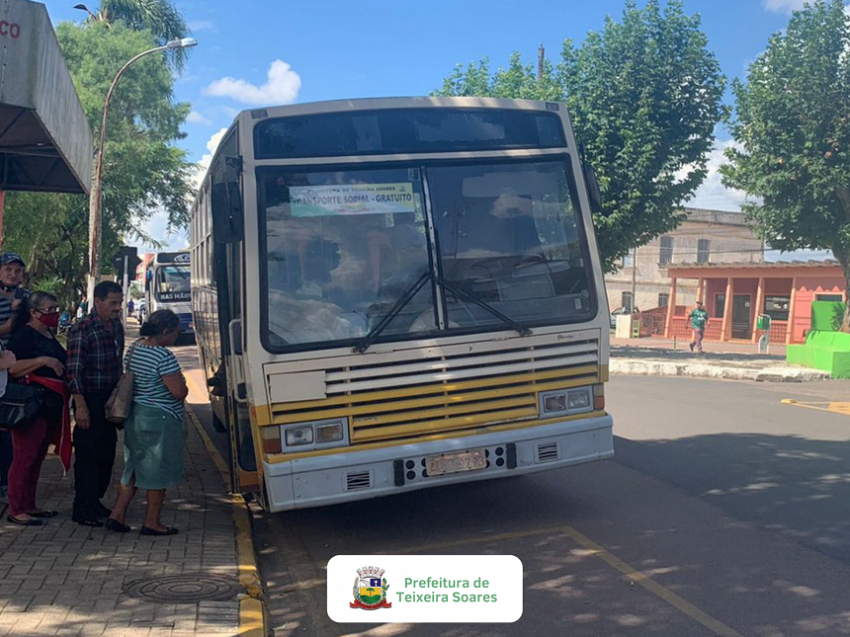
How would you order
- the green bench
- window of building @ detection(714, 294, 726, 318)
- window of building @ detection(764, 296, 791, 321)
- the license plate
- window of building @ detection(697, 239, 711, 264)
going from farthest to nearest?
window of building @ detection(697, 239, 711, 264) < window of building @ detection(714, 294, 726, 318) < window of building @ detection(764, 296, 791, 321) < the green bench < the license plate

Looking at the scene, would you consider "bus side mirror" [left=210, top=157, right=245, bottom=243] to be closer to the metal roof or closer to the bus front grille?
the bus front grille

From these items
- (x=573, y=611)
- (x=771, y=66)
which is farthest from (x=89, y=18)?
(x=573, y=611)

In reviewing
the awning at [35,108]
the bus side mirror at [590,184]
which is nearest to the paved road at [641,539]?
the bus side mirror at [590,184]

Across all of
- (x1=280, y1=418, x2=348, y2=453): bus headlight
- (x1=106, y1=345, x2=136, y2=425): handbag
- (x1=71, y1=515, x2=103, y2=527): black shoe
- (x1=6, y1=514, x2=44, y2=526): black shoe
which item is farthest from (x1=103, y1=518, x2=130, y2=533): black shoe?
(x1=280, y1=418, x2=348, y2=453): bus headlight

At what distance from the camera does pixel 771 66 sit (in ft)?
76.9

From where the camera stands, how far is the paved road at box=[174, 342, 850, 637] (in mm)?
4984

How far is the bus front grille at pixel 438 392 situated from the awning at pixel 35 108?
3.55 metres

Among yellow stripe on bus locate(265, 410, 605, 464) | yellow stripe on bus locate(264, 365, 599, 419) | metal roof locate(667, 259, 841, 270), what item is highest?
metal roof locate(667, 259, 841, 270)

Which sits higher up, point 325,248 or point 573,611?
point 325,248

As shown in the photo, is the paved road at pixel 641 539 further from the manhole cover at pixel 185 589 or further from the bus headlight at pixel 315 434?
the bus headlight at pixel 315 434

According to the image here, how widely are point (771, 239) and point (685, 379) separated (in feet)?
21.7

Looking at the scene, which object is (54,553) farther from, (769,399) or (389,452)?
(769,399)

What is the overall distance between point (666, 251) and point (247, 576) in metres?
54.4

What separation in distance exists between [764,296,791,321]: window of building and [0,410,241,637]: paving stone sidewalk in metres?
38.8
